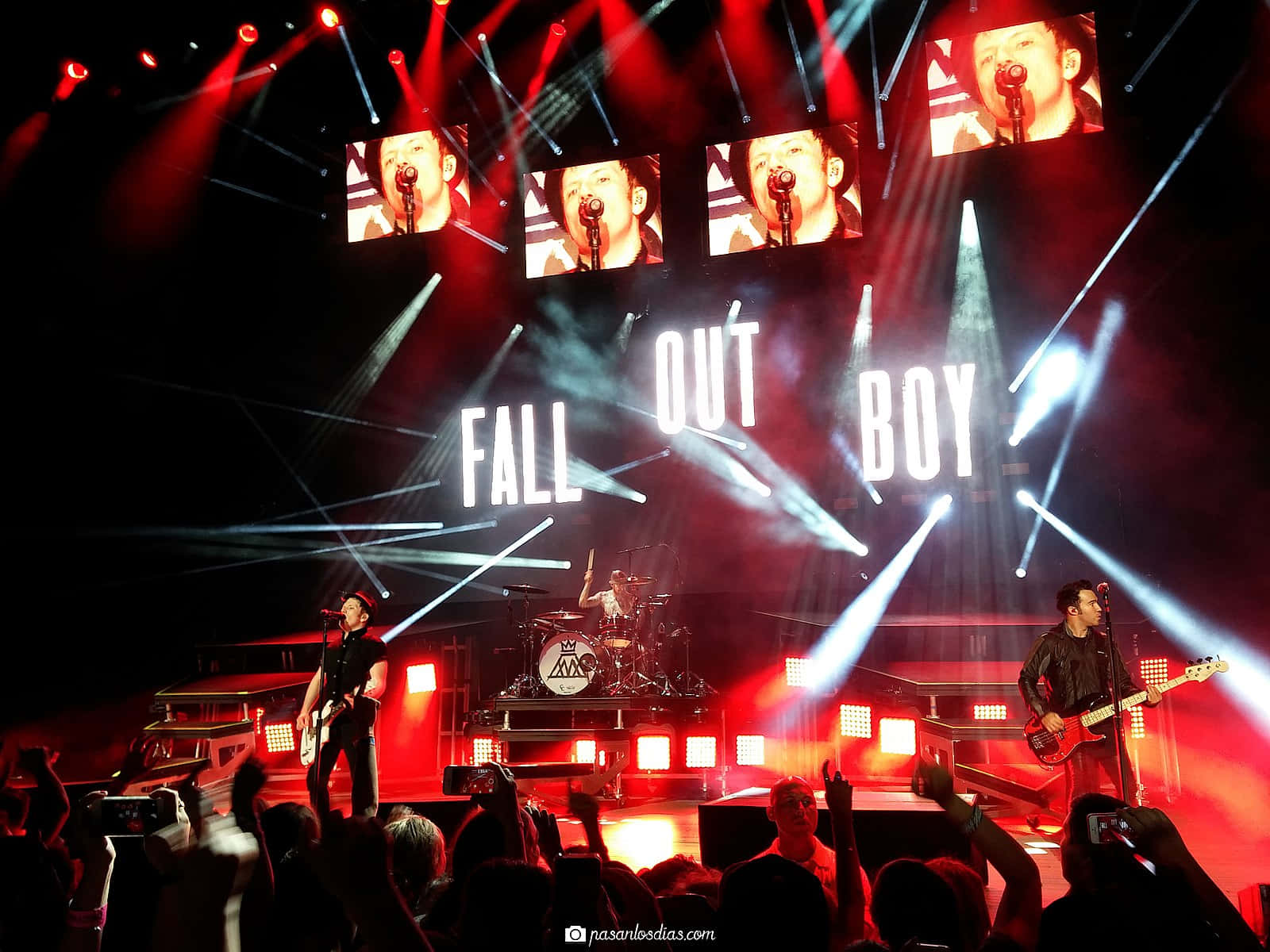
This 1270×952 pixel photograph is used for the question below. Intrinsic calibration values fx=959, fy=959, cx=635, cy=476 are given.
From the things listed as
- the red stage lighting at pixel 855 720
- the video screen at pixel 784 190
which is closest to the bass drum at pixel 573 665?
the red stage lighting at pixel 855 720

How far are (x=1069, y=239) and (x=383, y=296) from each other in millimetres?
7897

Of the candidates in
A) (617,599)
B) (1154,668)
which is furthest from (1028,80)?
(617,599)

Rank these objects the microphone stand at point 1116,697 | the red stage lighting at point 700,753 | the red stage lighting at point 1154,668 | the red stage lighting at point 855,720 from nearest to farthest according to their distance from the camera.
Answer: the microphone stand at point 1116,697
the red stage lighting at point 1154,668
the red stage lighting at point 855,720
the red stage lighting at point 700,753

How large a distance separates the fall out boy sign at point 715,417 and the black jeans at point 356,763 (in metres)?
4.98

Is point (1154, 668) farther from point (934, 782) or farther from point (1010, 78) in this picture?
point (934, 782)

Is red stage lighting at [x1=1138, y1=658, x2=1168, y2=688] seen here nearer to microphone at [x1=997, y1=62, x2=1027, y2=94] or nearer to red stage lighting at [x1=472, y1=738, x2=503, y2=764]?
microphone at [x1=997, y1=62, x2=1027, y2=94]

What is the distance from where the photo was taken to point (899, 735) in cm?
826

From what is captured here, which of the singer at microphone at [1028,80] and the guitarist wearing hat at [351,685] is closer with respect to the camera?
the guitarist wearing hat at [351,685]

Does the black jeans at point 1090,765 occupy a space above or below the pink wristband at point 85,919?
below

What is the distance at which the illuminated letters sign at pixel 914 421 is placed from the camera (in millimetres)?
9625

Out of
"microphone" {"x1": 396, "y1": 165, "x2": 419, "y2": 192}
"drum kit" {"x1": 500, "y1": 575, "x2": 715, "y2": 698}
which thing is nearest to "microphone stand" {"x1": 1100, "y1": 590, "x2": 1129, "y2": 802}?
"drum kit" {"x1": 500, "y1": 575, "x2": 715, "y2": 698}

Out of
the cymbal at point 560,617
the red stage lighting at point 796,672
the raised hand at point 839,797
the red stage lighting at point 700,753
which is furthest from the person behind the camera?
the cymbal at point 560,617

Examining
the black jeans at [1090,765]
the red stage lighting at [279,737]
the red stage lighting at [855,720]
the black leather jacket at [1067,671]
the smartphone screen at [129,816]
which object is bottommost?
the red stage lighting at [279,737]

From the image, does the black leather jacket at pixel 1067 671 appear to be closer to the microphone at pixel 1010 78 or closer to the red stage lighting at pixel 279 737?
the microphone at pixel 1010 78
